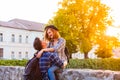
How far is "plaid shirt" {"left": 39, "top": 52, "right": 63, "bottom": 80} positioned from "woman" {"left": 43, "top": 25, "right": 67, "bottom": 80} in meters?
0.07

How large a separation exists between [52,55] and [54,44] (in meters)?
0.23

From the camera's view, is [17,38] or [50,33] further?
[17,38]

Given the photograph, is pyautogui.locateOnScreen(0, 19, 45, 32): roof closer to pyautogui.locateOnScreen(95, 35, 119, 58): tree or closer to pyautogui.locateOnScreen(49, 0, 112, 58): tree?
pyautogui.locateOnScreen(49, 0, 112, 58): tree

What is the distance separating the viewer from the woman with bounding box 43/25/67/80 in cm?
652

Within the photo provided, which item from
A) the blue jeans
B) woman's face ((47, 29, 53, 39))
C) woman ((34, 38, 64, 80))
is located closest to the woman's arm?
woman ((34, 38, 64, 80))

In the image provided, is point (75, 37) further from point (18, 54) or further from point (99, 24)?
point (18, 54)

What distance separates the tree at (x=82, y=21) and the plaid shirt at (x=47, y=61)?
38269 millimetres

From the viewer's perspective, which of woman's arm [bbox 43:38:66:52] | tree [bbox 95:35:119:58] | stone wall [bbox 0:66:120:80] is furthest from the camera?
tree [bbox 95:35:119:58]

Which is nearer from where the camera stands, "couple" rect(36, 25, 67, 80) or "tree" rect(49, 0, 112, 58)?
"couple" rect(36, 25, 67, 80)

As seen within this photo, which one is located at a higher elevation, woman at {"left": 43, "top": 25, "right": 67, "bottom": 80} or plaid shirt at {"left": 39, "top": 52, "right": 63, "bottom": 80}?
woman at {"left": 43, "top": 25, "right": 67, "bottom": 80}

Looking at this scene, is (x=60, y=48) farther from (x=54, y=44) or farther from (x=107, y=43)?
(x=107, y=43)

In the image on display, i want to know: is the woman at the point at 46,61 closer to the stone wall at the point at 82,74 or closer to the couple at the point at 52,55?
the couple at the point at 52,55

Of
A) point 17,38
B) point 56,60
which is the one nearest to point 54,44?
point 56,60

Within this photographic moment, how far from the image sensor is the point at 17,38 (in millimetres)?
64312
